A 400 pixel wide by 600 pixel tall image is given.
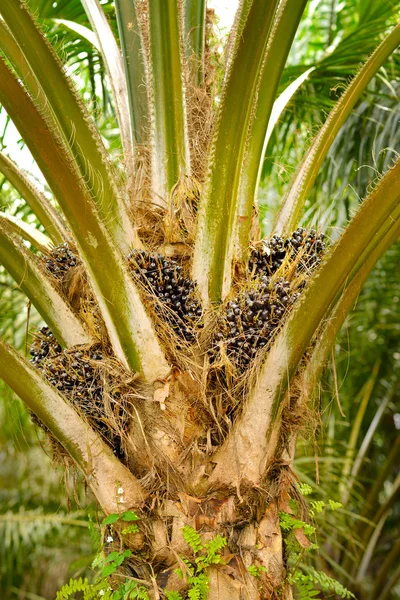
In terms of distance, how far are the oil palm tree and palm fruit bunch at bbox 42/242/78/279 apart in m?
0.05

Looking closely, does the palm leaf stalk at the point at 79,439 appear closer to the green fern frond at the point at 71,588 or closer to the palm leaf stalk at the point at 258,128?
the green fern frond at the point at 71,588

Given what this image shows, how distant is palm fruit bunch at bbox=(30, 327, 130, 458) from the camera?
160 centimetres

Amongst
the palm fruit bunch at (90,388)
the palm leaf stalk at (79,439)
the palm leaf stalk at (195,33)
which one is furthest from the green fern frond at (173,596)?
the palm leaf stalk at (195,33)

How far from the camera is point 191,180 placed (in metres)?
1.86

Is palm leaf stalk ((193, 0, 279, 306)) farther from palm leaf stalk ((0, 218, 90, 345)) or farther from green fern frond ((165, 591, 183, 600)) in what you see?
green fern frond ((165, 591, 183, 600))

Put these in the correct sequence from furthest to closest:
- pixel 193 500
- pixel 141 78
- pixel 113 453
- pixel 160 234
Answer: pixel 141 78, pixel 160 234, pixel 113 453, pixel 193 500

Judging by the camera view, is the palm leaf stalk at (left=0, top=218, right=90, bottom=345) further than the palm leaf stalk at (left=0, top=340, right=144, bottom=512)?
Yes

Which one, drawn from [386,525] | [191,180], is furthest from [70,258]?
[386,525]

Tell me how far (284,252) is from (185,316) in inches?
14.5

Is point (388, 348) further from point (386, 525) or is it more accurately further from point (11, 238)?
point (11, 238)

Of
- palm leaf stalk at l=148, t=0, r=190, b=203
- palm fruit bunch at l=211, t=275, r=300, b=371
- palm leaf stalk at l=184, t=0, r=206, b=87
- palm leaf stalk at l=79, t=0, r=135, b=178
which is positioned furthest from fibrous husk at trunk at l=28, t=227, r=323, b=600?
palm leaf stalk at l=184, t=0, r=206, b=87

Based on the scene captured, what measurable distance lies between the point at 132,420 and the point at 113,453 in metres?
0.10

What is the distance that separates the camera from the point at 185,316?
1.62 metres

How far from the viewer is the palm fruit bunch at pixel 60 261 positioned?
6.13 ft
